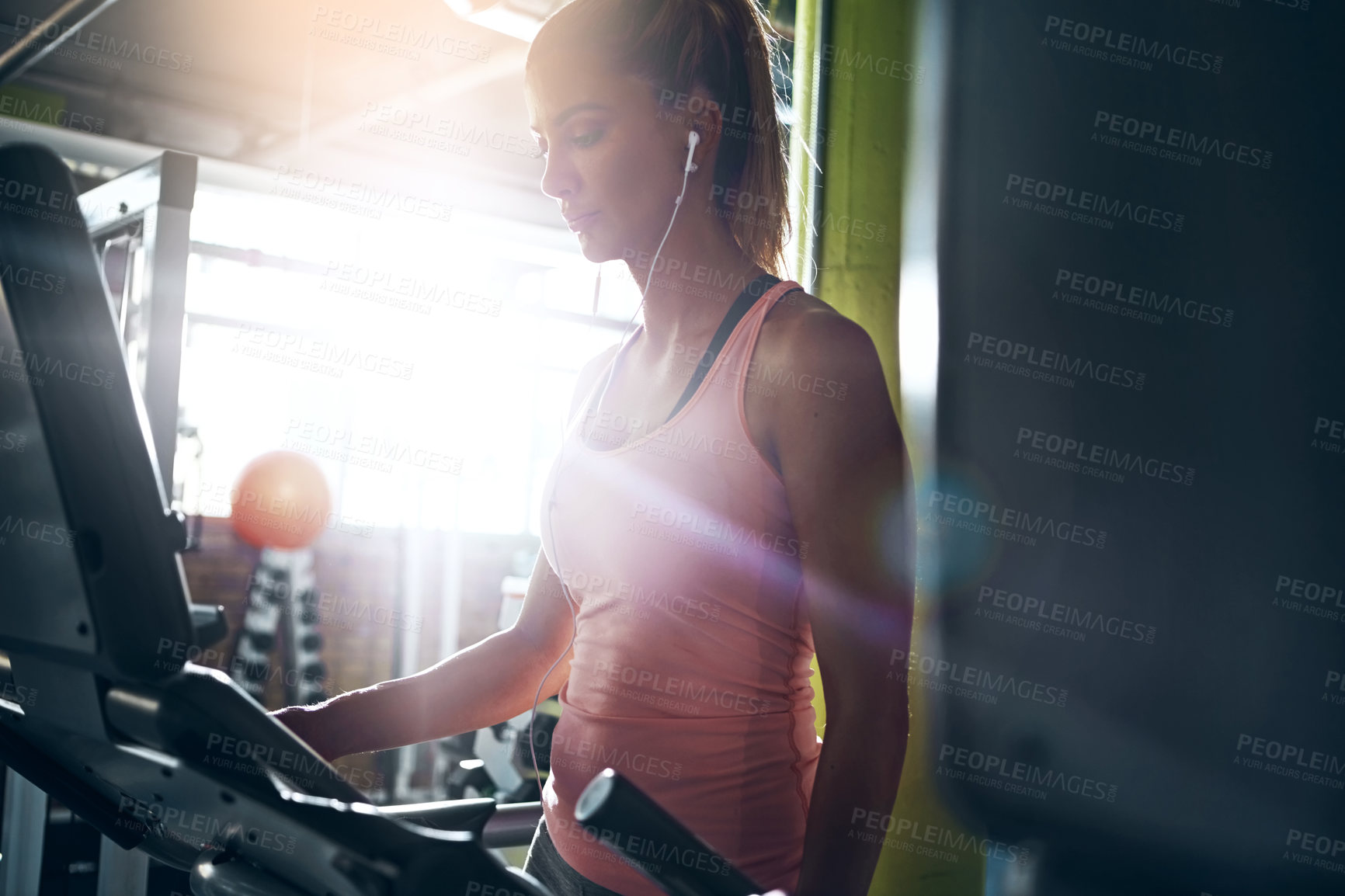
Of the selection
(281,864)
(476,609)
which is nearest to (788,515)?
(281,864)

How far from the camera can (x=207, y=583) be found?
17.7 feet

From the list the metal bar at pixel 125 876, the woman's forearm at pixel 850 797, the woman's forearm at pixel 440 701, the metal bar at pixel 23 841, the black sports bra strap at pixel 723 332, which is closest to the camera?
the woman's forearm at pixel 850 797

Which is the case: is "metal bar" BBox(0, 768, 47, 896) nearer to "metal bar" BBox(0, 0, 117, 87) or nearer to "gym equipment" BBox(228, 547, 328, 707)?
"metal bar" BBox(0, 0, 117, 87)

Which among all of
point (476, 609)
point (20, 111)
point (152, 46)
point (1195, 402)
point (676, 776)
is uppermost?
point (152, 46)

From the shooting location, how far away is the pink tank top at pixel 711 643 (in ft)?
2.96

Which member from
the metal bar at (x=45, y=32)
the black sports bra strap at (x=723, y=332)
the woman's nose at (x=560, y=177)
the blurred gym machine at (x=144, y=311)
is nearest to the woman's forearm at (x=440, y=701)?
the black sports bra strap at (x=723, y=332)

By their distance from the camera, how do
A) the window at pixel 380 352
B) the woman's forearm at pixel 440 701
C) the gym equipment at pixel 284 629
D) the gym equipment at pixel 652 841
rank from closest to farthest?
the gym equipment at pixel 652 841 → the woman's forearm at pixel 440 701 → the window at pixel 380 352 → the gym equipment at pixel 284 629

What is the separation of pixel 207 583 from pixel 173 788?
538 cm

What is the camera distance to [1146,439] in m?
0.68

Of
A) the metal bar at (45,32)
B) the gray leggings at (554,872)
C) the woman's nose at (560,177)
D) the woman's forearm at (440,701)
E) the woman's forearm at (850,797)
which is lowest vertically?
the gray leggings at (554,872)

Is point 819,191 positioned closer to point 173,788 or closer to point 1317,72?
point 1317,72

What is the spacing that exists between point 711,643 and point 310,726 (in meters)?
0.45

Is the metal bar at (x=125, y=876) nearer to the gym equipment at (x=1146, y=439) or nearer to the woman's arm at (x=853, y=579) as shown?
the woman's arm at (x=853, y=579)

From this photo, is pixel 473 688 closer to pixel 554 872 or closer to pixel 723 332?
pixel 554 872
